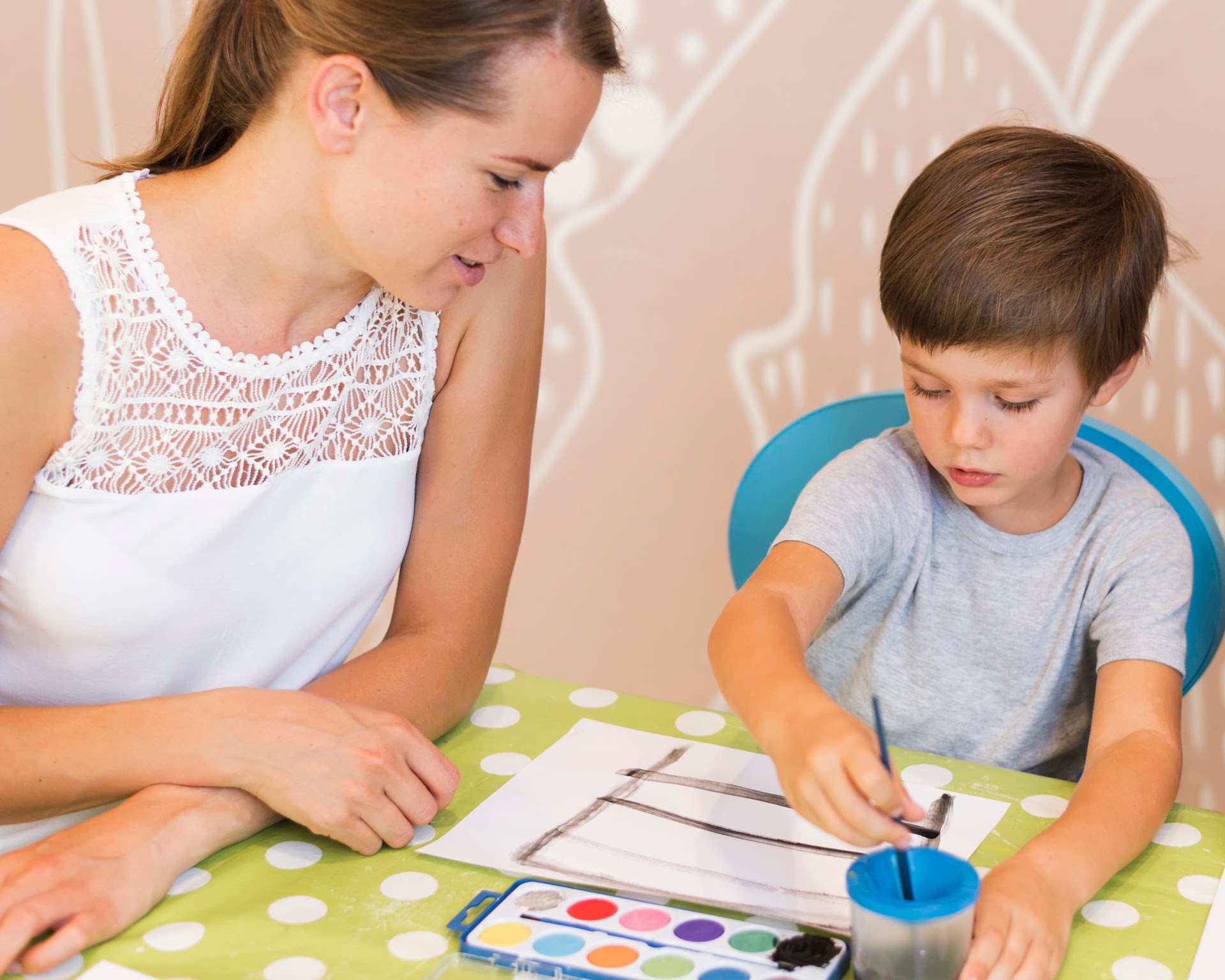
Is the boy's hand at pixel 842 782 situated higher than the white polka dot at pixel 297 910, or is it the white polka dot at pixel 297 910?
the boy's hand at pixel 842 782

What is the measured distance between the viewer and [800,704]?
78cm

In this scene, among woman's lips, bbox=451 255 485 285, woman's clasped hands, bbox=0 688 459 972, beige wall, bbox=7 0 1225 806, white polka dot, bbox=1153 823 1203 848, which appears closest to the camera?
woman's clasped hands, bbox=0 688 459 972

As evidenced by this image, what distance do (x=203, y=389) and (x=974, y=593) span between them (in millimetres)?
696

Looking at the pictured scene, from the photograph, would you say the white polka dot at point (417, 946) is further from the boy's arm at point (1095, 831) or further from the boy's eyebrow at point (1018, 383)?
the boy's eyebrow at point (1018, 383)

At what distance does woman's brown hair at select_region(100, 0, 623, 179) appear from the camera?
0.82m

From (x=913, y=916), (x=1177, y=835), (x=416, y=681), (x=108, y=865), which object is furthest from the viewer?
(x=416, y=681)

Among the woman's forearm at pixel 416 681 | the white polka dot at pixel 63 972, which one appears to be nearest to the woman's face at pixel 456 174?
the woman's forearm at pixel 416 681

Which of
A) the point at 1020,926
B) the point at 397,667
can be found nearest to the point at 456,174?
the point at 397,667

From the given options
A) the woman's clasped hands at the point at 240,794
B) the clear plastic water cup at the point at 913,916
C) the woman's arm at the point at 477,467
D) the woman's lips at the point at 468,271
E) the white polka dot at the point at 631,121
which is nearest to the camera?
the clear plastic water cup at the point at 913,916

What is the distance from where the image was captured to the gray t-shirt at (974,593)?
1102mm

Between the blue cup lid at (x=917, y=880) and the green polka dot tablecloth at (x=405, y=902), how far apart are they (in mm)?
103

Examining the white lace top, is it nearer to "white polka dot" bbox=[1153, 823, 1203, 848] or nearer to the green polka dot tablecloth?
the green polka dot tablecloth

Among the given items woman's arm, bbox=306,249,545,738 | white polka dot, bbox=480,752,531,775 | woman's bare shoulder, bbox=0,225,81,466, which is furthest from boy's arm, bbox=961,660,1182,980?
woman's bare shoulder, bbox=0,225,81,466

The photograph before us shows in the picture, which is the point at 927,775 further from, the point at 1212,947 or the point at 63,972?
the point at 63,972
